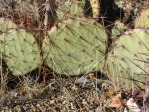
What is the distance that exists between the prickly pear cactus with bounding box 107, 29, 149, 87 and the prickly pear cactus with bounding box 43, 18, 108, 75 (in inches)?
5.9

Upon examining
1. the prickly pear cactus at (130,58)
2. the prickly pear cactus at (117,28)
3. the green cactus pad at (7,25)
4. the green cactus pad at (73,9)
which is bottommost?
the prickly pear cactus at (130,58)

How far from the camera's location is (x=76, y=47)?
2.80 m

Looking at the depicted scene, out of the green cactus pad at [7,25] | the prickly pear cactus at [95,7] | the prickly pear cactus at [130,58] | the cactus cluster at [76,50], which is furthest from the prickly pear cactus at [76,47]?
the prickly pear cactus at [95,7]

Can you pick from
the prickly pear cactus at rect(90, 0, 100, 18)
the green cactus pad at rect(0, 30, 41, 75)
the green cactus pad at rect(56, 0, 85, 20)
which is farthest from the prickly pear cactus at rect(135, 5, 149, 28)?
the green cactus pad at rect(0, 30, 41, 75)

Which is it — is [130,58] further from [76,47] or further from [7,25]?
[7,25]

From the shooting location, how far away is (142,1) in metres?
3.77

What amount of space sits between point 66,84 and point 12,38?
541 mm

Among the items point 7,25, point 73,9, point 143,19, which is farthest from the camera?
point 73,9

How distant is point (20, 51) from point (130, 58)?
84 centimetres

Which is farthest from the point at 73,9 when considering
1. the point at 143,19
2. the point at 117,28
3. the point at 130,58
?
the point at 130,58

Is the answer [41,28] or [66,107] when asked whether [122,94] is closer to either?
[66,107]

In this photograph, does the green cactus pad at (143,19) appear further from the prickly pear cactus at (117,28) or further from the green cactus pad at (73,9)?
the green cactus pad at (73,9)

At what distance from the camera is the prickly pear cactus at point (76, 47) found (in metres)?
2.71

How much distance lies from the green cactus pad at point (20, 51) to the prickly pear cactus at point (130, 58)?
1.90 ft
